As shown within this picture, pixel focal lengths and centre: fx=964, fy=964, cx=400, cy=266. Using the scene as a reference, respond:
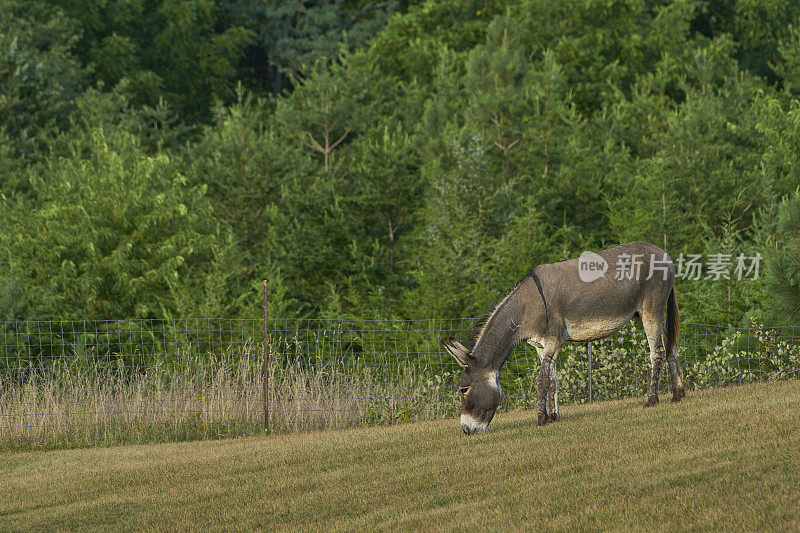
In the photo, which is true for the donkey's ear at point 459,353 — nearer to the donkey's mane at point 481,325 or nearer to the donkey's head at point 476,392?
the donkey's head at point 476,392

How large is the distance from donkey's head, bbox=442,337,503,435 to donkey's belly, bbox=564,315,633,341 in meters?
1.09

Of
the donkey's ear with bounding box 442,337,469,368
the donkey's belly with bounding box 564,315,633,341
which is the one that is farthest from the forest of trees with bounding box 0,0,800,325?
the donkey's ear with bounding box 442,337,469,368

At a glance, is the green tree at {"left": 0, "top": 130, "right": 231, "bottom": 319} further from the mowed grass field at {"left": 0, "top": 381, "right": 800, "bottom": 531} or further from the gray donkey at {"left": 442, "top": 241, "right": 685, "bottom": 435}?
the gray donkey at {"left": 442, "top": 241, "right": 685, "bottom": 435}

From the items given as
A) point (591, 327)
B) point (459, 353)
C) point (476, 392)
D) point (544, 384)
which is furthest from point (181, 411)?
point (591, 327)

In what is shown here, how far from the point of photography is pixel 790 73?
32.4 meters

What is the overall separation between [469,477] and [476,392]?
255cm

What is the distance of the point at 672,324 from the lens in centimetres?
1232

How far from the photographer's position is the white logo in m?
11.8

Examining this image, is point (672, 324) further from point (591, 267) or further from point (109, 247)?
point (109, 247)

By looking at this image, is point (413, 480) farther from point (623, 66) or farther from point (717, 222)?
point (623, 66)

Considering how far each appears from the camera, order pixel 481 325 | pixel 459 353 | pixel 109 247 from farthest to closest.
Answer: pixel 109 247
pixel 481 325
pixel 459 353

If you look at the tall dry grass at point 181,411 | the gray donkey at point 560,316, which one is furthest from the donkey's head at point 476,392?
the tall dry grass at point 181,411

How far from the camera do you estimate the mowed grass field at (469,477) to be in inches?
280

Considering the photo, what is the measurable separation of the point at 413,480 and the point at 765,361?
9.61 meters
